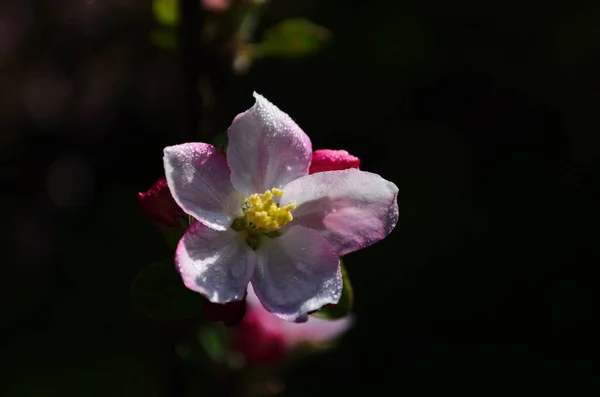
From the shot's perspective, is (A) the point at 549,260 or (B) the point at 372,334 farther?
(A) the point at 549,260

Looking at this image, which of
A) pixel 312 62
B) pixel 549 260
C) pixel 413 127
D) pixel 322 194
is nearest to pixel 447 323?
pixel 549 260

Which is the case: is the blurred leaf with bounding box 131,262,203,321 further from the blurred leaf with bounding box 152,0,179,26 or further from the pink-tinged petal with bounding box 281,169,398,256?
the blurred leaf with bounding box 152,0,179,26

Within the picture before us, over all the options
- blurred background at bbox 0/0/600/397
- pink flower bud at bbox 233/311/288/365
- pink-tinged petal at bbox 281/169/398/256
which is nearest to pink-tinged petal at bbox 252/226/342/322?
pink-tinged petal at bbox 281/169/398/256

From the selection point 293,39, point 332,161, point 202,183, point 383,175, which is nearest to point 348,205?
point 332,161

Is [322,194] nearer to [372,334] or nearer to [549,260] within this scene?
[372,334]

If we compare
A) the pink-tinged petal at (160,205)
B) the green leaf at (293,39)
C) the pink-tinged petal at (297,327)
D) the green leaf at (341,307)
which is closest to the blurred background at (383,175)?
the pink-tinged petal at (297,327)
